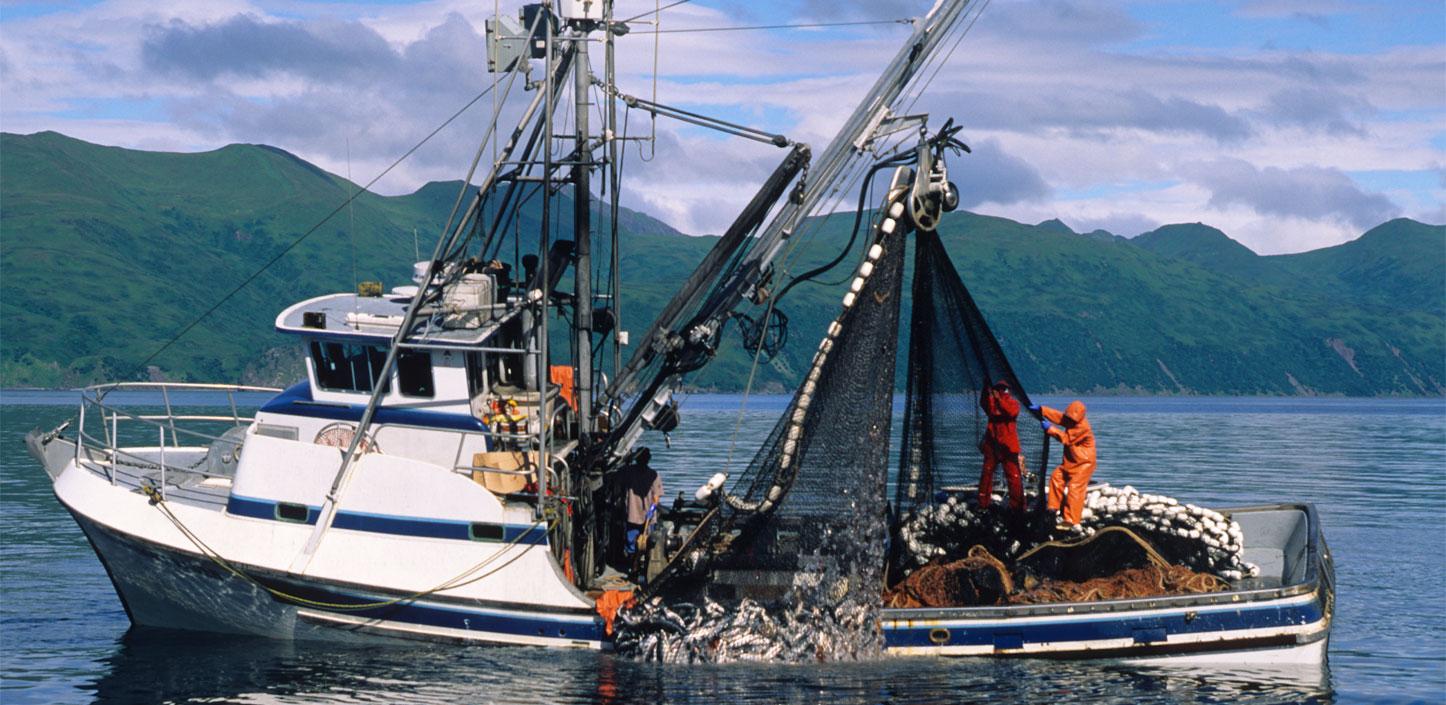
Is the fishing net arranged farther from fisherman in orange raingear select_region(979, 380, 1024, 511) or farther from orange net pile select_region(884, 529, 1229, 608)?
orange net pile select_region(884, 529, 1229, 608)

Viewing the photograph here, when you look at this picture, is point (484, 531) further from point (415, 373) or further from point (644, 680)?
point (644, 680)

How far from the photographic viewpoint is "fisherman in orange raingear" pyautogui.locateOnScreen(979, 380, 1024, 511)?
16.6 m

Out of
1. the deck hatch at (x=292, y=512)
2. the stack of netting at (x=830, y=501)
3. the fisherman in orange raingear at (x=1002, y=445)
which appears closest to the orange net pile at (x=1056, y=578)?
the fisherman in orange raingear at (x=1002, y=445)

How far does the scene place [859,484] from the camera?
15.9 metres

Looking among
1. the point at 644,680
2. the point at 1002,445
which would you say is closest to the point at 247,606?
the point at 644,680

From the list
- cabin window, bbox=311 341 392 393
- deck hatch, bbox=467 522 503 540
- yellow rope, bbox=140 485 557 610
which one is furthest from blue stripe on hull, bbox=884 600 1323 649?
cabin window, bbox=311 341 392 393

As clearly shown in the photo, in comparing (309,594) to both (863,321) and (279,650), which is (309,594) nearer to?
(279,650)

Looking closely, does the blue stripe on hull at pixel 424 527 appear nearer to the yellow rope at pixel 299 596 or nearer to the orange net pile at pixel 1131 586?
the yellow rope at pixel 299 596

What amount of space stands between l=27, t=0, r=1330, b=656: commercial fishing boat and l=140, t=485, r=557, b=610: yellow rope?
3cm

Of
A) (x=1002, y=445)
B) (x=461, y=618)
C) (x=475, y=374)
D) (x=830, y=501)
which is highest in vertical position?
(x=475, y=374)

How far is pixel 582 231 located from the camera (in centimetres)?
1767

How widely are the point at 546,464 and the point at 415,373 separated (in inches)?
84.7

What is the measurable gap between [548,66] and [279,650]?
7.49m

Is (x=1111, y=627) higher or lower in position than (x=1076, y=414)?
lower
